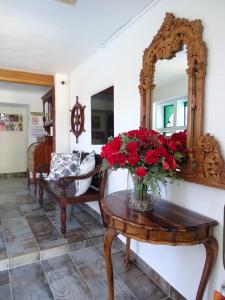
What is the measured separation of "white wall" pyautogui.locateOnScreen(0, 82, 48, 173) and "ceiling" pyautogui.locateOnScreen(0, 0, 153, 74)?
219 centimetres

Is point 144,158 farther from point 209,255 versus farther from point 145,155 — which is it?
point 209,255

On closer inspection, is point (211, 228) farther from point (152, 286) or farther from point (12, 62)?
point (12, 62)

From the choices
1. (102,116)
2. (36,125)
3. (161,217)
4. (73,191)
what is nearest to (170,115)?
(161,217)

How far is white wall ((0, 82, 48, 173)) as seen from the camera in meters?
5.38

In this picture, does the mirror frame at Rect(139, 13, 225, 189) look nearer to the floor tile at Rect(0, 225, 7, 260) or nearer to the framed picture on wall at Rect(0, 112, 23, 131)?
the floor tile at Rect(0, 225, 7, 260)

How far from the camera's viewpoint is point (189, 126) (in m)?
1.47

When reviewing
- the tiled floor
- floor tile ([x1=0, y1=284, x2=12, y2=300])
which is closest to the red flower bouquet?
the tiled floor

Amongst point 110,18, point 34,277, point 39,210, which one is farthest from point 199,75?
point 39,210

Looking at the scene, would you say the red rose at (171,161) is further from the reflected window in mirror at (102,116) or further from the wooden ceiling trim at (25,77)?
the wooden ceiling trim at (25,77)

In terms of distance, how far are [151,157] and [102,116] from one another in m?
1.70

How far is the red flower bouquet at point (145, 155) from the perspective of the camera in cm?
128

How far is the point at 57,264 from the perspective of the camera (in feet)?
6.77

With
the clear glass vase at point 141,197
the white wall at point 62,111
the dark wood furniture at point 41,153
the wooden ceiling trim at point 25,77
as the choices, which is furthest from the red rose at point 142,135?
the dark wood furniture at point 41,153

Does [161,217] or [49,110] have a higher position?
[49,110]
